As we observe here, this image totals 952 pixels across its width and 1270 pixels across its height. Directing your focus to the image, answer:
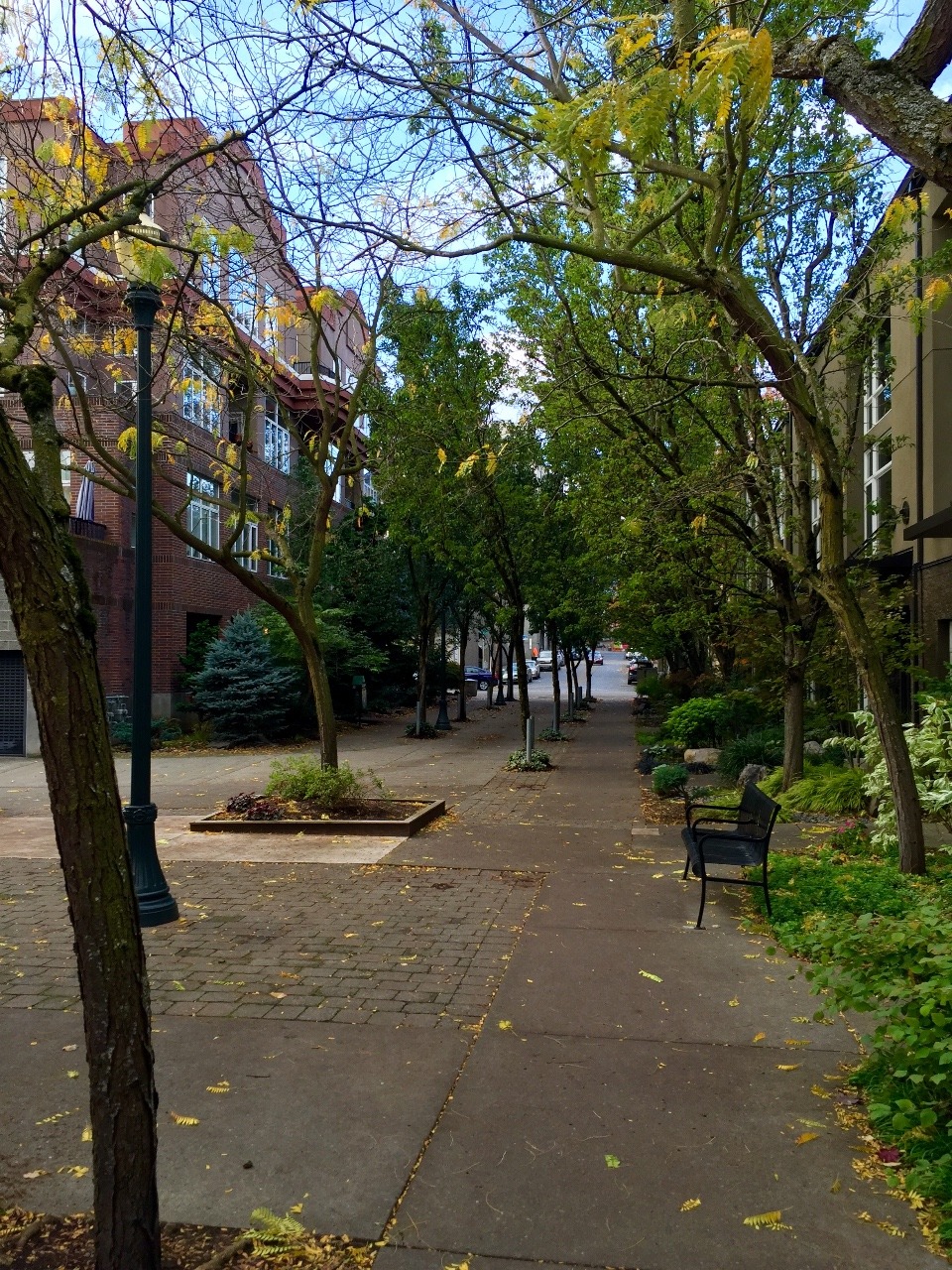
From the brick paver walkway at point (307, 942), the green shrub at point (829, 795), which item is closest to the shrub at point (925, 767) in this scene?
the green shrub at point (829, 795)

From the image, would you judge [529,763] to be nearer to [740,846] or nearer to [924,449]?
[924,449]

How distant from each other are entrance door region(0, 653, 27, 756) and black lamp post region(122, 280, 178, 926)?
1760 cm

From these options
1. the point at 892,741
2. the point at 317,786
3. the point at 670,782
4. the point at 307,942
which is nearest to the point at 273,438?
the point at 670,782

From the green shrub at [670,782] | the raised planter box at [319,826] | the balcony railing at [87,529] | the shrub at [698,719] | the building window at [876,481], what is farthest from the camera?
the balcony railing at [87,529]

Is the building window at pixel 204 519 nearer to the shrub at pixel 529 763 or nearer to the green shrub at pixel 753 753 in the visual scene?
the shrub at pixel 529 763

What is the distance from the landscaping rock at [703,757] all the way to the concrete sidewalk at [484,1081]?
954 centimetres

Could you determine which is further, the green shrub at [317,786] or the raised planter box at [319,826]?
the green shrub at [317,786]

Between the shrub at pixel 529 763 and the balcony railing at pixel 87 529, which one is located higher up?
the balcony railing at pixel 87 529

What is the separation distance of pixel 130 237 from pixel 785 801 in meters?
9.47

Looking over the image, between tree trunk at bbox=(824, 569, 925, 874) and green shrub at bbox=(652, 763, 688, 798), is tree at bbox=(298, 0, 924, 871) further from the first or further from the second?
green shrub at bbox=(652, 763, 688, 798)

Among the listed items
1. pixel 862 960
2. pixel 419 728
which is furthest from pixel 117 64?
pixel 419 728

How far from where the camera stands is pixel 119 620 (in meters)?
25.3

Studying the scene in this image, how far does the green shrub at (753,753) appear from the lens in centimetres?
1557

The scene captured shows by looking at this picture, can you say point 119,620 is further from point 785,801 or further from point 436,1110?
point 436,1110
